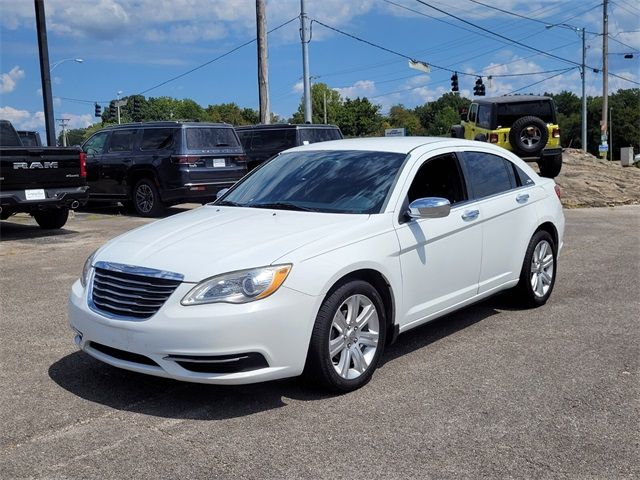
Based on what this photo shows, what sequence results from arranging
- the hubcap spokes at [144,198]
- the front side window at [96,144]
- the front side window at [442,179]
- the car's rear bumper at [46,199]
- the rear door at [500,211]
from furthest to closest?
the front side window at [96,144]
the hubcap spokes at [144,198]
the car's rear bumper at [46,199]
the rear door at [500,211]
the front side window at [442,179]

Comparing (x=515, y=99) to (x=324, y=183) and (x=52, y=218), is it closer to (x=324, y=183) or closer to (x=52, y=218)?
(x=52, y=218)

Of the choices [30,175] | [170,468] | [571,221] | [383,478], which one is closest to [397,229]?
[383,478]

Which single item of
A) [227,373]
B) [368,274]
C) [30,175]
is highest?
[30,175]

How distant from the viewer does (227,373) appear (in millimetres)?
3816

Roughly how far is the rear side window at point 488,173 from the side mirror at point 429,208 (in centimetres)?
100

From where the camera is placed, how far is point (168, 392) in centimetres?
429

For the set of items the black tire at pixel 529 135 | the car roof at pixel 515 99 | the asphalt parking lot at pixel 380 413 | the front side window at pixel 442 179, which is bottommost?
the asphalt parking lot at pixel 380 413

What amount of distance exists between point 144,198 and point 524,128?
30.6 feet

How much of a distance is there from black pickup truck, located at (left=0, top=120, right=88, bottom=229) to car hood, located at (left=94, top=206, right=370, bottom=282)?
6727mm

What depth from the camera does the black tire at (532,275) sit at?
6059 millimetres

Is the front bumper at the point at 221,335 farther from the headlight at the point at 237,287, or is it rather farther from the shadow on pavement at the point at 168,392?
the shadow on pavement at the point at 168,392

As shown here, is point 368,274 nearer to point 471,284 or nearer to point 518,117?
point 471,284

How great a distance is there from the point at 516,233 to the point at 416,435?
279 centimetres

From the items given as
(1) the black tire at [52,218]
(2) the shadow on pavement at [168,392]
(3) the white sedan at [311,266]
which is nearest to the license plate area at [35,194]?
(1) the black tire at [52,218]
